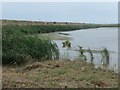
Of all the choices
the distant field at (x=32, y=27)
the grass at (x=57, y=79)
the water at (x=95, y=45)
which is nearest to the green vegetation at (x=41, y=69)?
the grass at (x=57, y=79)

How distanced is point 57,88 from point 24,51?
5393mm

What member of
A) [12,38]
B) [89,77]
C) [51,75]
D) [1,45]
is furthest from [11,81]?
[12,38]

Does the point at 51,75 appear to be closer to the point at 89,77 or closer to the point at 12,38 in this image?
the point at 89,77

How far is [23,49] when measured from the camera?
11.9m

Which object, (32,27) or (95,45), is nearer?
(95,45)

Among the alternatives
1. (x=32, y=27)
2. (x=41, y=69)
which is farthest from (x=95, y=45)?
(x=41, y=69)

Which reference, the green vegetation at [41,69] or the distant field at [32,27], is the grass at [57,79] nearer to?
the green vegetation at [41,69]

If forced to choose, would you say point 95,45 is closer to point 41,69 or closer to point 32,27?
point 32,27

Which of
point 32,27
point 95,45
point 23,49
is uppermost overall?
point 32,27

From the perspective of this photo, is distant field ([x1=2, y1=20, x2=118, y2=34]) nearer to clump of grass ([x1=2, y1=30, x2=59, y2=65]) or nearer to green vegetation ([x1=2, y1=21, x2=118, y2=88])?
clump of grass ([x1=2, y1=30, x2=59, y2=65])

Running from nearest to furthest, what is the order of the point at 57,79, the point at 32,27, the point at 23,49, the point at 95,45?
the point at 57,79 → the point at 23,49 → the point at 95,45 → the point at 32,27

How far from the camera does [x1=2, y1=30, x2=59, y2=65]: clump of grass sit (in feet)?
36.6

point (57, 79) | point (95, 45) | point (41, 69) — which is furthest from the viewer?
point (95, 45)

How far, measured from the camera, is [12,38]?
12.3 metres
